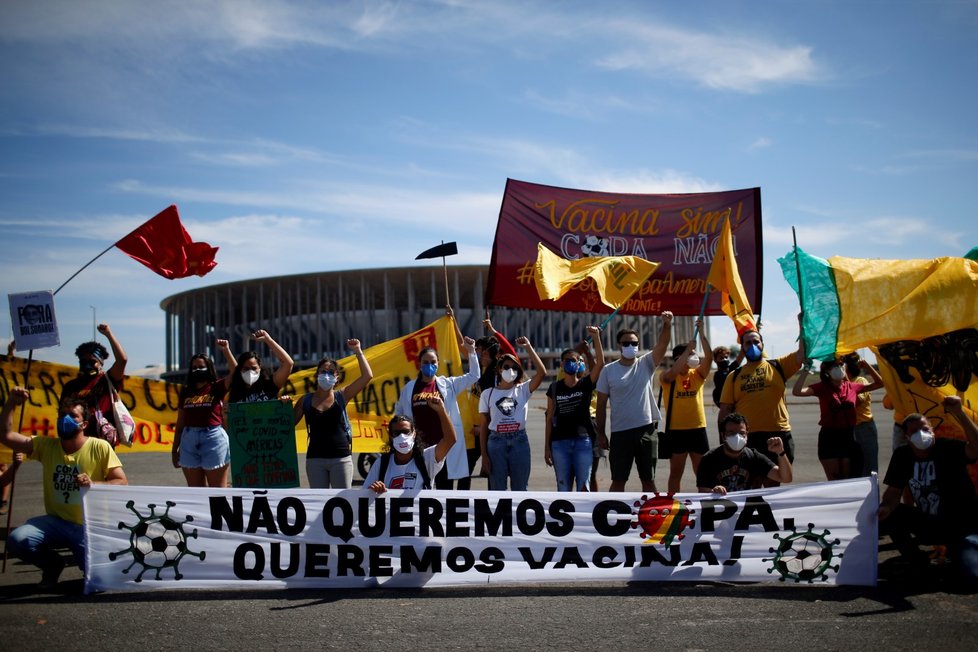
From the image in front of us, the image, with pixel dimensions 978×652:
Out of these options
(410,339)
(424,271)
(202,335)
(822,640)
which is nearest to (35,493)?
(410,339)

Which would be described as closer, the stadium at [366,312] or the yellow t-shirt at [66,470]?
the yellow t-shirt at [66,470]

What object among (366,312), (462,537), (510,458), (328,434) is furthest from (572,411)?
(366,312)

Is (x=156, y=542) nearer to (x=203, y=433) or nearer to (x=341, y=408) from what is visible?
(x=203, y=433)

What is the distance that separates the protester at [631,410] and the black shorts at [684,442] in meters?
0.31

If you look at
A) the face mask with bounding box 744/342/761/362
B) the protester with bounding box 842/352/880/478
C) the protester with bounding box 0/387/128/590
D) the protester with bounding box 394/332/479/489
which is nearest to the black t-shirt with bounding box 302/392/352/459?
the protester with bounding box 394/332/479/489

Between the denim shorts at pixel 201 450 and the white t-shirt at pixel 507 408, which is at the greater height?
the white t-shirt at pixel 507 408

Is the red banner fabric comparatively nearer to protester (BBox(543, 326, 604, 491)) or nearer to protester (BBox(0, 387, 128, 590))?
protester (BBox(543, 326, 604, 491))

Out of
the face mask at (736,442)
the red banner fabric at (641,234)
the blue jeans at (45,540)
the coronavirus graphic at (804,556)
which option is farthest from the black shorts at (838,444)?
the blue jeans at (45,540)

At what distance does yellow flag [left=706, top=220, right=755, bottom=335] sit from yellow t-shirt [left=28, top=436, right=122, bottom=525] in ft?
20.1

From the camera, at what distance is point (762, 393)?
7.76 m

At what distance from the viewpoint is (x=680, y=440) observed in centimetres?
837

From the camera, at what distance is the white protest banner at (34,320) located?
757 centimetres

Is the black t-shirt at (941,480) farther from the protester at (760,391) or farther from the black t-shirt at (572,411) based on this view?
the black t-shirt at (572,411)

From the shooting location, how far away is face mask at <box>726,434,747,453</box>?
6.51m
